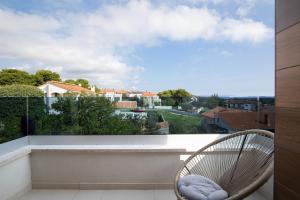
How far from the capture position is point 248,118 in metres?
2.88

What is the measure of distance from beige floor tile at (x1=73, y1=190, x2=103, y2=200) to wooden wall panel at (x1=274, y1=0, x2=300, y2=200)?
2.06 m

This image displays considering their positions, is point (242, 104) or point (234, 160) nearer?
point (234, 160)

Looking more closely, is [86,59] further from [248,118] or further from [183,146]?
[248,118]

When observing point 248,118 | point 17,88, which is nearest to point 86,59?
point 17,88

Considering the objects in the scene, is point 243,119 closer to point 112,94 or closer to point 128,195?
point 128,195

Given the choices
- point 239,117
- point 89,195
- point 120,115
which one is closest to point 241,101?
point 239,117

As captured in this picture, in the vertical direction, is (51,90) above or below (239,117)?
above

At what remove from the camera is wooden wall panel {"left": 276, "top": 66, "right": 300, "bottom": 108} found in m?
0.90

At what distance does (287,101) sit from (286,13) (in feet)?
1.09

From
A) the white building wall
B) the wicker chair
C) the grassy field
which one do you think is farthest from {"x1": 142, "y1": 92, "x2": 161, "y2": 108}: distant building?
the white building wall

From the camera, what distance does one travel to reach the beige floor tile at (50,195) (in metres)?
2.64

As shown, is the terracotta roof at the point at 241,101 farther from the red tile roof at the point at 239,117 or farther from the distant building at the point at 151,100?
the distant building at the point at 151,100

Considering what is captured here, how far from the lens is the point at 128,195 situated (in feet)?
8.88

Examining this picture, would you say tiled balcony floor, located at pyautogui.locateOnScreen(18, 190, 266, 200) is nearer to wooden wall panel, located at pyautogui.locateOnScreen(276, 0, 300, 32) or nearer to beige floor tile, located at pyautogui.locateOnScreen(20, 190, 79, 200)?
beige floor tile, located at pyautogui.locateOnScreen(20, 190, 79, 200)
